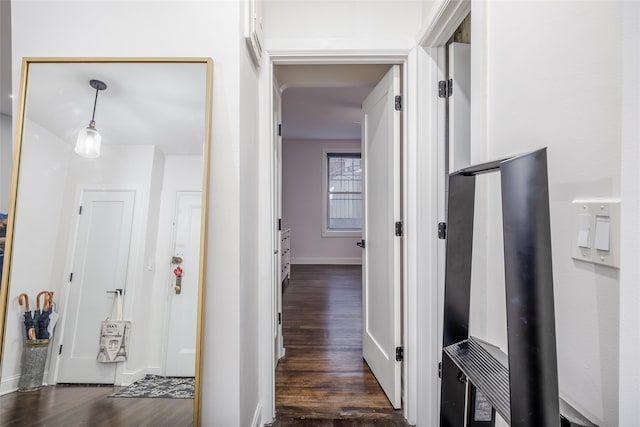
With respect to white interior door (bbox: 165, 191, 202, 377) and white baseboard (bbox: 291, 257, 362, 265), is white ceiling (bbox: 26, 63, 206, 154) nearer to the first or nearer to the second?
white interior door (bbox: 165, 191, 202, 377)

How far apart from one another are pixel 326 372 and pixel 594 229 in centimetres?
216

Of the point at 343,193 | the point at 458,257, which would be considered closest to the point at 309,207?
the point at 343,193

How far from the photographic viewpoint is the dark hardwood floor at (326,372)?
189 cm

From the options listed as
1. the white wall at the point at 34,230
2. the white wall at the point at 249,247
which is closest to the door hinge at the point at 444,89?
the white wall at the point at 249,247

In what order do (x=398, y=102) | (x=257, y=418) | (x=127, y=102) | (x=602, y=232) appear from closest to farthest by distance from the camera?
1. (x=602, y=232)
2. (x=127, y=102)
3. (x=257, y=418)
4. (x=398, y=102)

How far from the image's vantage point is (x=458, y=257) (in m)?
0.90

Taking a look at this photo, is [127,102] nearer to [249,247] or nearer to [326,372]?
[249,247]

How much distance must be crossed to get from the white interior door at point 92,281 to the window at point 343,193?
6.12m

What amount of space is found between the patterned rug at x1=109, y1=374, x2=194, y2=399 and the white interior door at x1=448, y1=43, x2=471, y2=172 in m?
1.60

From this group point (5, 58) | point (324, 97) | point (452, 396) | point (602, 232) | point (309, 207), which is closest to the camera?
point (602, 232)

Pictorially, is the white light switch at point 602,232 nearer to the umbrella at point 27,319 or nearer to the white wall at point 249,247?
the white wall at point 249,247

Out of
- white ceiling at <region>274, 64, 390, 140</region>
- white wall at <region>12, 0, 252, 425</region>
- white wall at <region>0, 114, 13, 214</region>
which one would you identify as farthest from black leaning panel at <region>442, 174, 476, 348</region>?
white ceiling at <region>274, 64, 390, 140</region>

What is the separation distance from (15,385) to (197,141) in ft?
3.69

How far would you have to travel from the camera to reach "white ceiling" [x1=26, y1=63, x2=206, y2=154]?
4.20 feet
